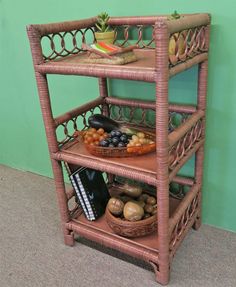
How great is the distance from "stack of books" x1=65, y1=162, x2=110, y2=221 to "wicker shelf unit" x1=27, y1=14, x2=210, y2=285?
47 millimetres

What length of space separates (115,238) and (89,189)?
9.3 inches

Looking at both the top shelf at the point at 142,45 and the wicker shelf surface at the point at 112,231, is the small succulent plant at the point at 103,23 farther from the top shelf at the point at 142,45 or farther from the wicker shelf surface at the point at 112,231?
the wicker shelf surface at the point at 112,231

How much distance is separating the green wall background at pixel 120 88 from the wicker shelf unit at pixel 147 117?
6 centimetres

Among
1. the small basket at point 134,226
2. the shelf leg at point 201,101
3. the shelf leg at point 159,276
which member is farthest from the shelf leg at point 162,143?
the shelf leg at point 201,101

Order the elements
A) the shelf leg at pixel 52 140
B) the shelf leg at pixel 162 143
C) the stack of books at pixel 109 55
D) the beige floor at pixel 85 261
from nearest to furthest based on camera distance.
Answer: the shelf leg at pixel 162 143
the stack of books at pixel 109 55
the shelf leg at pixel 52 140
the beige floor at pixel 85 261

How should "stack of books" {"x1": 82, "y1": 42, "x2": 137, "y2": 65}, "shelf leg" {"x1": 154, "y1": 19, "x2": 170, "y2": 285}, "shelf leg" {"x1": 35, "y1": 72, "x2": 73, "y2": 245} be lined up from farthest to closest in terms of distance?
1. "shelf leg" {"x1": 35, "y1": 72, "x2": 73, "y2": 245}
2. "stack of books" {"x1": 82, "y1": 42, "x2": 137, "y2": 65}
3. "shelf leg" {"x1": 154, "y1": 19, "x2": 170, "y2": 285}

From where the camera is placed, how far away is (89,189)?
1356 millimetres

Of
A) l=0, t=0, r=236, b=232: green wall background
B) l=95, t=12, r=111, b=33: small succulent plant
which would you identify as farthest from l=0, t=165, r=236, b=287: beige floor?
l=95, t=12, r=111, b=33: small succulent plant

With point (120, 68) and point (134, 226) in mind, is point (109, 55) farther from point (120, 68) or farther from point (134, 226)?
point (134, 226)

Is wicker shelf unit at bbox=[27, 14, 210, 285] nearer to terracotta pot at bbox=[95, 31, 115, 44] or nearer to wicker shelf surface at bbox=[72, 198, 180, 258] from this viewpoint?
wicker shelf surface at bbox=[72, 198, 180, 258]

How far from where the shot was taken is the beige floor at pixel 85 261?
1.22m

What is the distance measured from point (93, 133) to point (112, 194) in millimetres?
414

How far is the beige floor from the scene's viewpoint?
1225 mm

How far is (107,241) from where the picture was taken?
49.6 inches
